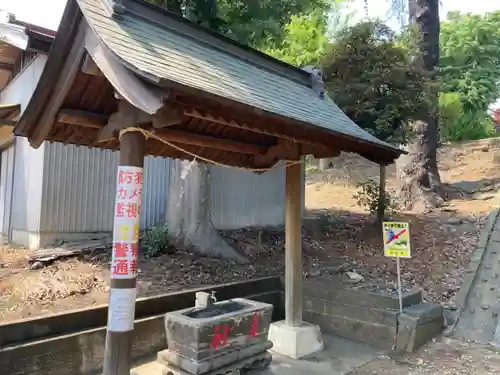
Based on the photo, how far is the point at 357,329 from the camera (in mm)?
6277

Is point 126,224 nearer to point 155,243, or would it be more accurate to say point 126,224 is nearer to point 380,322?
point 380,322

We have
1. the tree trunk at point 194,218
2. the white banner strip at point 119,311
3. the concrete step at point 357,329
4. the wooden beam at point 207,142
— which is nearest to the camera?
the white banner strip at point 119,311

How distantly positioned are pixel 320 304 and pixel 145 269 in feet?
10.1

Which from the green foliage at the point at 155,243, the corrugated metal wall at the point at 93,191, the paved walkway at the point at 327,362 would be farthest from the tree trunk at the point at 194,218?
the paved walkway at the point at 327,362

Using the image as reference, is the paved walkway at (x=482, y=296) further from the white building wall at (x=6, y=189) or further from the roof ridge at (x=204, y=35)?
the white building wall at (x=6, y=189)

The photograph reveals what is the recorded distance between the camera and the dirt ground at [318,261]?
6380mm

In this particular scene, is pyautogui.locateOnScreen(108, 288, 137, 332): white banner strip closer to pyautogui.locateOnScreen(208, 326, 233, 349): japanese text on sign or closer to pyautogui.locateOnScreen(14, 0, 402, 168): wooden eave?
pyautogui.locateOnScreen(208, 326, 233, 349): japanese text on sign

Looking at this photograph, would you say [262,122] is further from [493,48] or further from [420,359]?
[493,48]

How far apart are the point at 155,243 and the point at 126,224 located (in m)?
4.64

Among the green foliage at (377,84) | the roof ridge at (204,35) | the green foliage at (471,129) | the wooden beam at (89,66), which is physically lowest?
the wooden beam at (89,66)

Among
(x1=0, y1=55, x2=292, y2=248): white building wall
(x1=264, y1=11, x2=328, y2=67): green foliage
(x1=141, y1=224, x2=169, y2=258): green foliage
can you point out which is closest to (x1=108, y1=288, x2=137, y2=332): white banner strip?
(x1=141, y1=224, x2=169, y2=258): green foliage

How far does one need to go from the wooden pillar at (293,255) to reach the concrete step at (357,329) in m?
0.95

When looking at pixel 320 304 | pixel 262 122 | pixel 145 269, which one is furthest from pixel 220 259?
pixel 262 122

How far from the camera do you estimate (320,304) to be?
6703 mm
